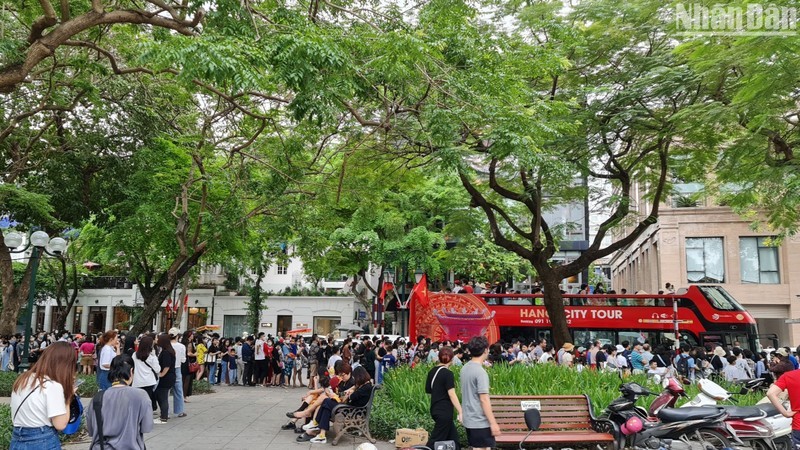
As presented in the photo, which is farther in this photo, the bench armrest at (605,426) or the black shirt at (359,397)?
the black shirt at (359,397)

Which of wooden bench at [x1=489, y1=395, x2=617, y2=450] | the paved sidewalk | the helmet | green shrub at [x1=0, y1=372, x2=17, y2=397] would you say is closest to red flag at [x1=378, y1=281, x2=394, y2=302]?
the paved sidewalk

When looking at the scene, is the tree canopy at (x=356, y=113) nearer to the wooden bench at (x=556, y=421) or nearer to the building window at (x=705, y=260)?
the wooden bench at (x=556, y=421)

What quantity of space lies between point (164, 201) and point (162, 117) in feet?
6.93

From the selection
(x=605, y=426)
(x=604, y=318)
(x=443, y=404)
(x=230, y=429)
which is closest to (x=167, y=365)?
(x=230, y=429)

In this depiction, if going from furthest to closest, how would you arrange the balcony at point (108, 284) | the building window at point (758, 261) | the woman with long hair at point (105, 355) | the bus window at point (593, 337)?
the balcony at point (108, 284), the building window at point (758, 261), the bus window at point (593, 337), the woman with long hair at point (105, 355)

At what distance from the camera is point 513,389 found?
9.58 meters

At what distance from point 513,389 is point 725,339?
47.5 ft

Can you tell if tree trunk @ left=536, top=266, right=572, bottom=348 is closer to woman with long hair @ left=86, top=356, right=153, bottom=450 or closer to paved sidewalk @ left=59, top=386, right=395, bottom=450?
paved sidewalk @ left=59, top=386, right=395, bottom=450

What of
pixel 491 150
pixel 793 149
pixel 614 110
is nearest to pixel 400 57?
pixel 491 150

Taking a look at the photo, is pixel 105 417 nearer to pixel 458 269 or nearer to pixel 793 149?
pixel 793 149

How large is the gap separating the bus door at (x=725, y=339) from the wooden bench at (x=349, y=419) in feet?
50.5

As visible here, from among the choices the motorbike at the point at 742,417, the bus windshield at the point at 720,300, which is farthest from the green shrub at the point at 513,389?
the bus windshield at the point at 720,300

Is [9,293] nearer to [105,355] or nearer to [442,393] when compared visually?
[105,355]

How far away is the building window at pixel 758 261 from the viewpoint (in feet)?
98.7
